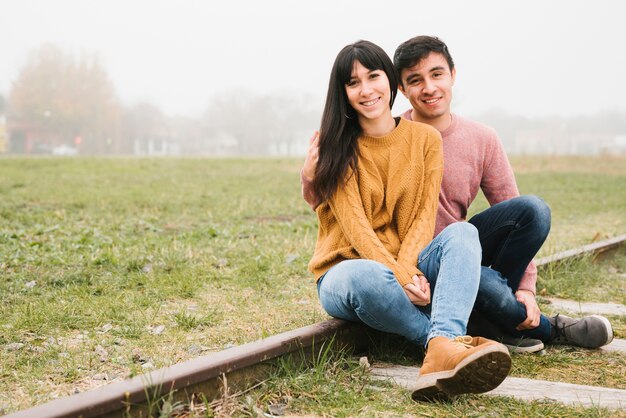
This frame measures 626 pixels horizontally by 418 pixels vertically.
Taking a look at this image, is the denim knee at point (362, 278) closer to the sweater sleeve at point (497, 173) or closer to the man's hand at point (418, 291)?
the man's hand at point (418, 291)

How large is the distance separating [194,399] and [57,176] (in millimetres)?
17594

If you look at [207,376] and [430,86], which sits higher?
[430,86]

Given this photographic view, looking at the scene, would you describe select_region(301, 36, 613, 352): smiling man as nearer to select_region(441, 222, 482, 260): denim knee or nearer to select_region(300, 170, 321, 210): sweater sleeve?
→ select_region(300, 170, 321, 210): sweater sleeve

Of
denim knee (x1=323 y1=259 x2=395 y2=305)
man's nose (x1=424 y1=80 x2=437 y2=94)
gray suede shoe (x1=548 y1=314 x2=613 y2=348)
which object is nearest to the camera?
denim knee (x1=323 y1=259 x2=395 y2=305)

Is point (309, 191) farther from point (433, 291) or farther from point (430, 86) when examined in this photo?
point (430, 86)

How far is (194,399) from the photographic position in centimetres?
244

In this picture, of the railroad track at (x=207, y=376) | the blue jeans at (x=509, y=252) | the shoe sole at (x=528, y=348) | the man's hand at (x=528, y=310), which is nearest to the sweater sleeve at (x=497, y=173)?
the blue jeans at (x=509, y=252)

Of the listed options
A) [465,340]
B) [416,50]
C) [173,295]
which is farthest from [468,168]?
[173,295]

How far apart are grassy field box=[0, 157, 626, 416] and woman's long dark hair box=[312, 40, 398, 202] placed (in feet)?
2.58

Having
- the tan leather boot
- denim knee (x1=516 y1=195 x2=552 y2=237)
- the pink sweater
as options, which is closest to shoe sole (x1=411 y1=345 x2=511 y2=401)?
the tan leather boot

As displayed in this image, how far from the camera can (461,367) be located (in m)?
2.45

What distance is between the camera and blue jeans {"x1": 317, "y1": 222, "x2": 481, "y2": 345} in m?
Answer: 2.84

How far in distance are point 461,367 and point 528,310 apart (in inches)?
42.0

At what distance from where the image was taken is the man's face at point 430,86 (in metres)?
3.55
